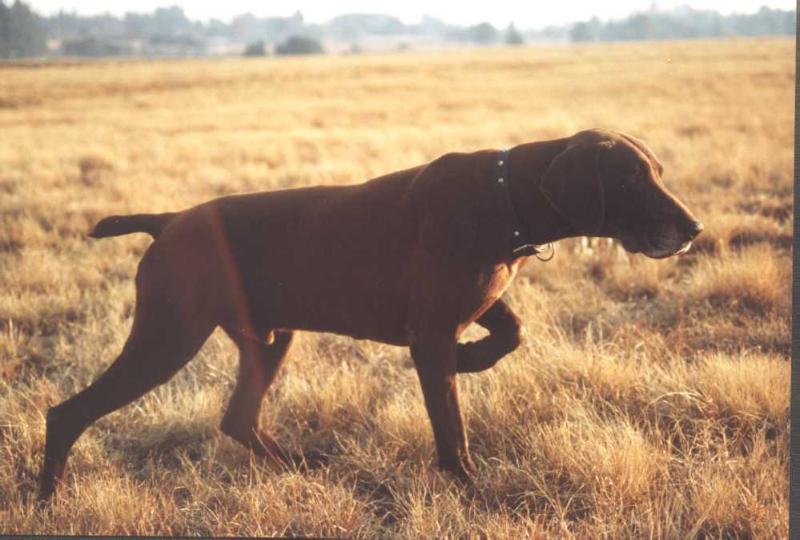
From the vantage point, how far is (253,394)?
3.72 metres

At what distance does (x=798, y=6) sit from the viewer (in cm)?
298

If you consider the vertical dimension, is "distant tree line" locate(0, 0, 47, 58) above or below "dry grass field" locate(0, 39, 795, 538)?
above

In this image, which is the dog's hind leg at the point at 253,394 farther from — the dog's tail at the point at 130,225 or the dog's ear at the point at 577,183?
the dog's ear at the point at 577,183

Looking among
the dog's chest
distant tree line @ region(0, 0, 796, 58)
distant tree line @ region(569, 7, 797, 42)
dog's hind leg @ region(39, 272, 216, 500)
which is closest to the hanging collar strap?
the dog's chest

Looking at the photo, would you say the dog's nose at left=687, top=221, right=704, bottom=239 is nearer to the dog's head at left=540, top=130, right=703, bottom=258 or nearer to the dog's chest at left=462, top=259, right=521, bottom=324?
the dog's head at left=540, top=130, right=703, bottom=258

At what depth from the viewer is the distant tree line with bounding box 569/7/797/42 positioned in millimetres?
4379

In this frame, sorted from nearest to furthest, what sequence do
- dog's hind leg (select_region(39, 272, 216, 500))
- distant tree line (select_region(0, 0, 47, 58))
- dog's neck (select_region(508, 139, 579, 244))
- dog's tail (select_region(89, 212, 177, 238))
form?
dog's neck (select_region(508, 139, 579, 244)) → dog's hind leg (select_region(39, 272, 216, 500)) → dog's tail (select_region(89, 212, 177, 238)) → distant tree line (select_region(0, 0, 47, 58))

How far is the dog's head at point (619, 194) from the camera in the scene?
2.64 metres

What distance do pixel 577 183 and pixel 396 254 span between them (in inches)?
31.2

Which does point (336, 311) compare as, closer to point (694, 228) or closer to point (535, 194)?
point (535, 194)

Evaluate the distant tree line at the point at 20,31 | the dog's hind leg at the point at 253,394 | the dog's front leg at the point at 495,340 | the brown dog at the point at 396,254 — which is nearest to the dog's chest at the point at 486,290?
the brown dog at the point at 396,254

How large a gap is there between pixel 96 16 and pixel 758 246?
202 inches

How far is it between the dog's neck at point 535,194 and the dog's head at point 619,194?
10 cm

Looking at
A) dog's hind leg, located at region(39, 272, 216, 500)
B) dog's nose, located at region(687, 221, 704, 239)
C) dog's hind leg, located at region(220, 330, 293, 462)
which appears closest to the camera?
dog's nose, located at region(687, 221, 704, 239)
